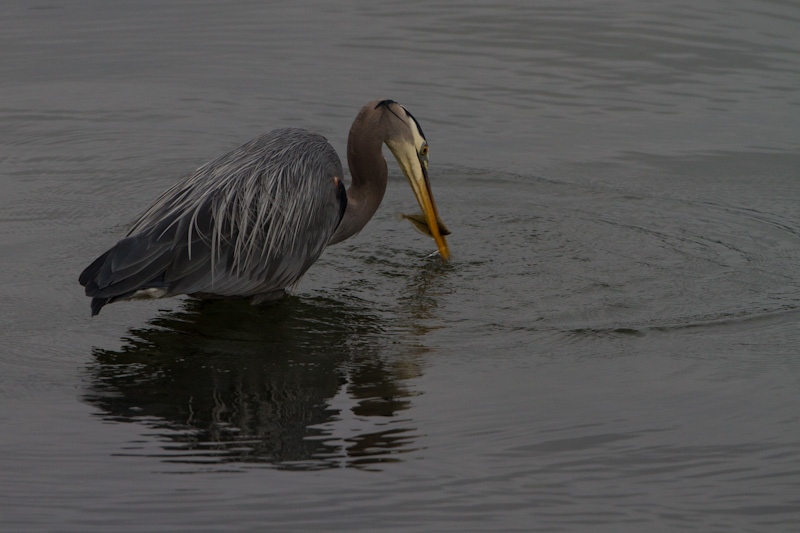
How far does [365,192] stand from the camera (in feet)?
25.4

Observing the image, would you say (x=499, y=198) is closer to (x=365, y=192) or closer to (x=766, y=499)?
(x=365, y=192)

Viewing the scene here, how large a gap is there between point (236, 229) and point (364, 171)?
1246 millimetres

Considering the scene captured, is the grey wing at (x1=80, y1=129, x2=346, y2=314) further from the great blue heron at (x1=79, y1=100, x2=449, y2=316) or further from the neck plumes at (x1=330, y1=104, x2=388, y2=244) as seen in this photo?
the neck plumes at (x1=330, y1=104, x2=388, y2=244)

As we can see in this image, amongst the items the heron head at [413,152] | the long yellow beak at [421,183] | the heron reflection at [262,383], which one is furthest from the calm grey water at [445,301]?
the heron head at [413,152]

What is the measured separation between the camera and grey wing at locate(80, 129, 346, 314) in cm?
640

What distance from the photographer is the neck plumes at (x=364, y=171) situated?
25.1 feet

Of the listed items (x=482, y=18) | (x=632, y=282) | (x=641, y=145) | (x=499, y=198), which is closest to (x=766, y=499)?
(x=632, y=282)

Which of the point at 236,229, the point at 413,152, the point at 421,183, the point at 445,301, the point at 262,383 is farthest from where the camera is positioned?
the point at 421,183

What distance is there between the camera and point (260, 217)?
273 inches

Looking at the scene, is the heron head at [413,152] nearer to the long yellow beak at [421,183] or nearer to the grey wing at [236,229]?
the long yellow beak at [421,183]

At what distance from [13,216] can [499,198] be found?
3770mm

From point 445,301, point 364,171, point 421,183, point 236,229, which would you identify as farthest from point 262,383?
point 421,183

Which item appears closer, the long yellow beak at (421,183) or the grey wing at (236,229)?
the grey wing at (236,229)

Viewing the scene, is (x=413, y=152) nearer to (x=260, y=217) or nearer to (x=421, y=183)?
(x=421, y=183)
